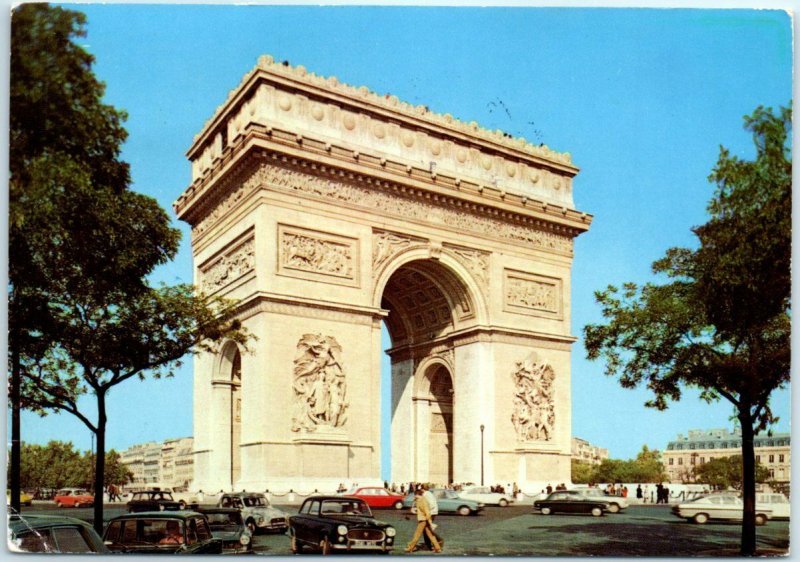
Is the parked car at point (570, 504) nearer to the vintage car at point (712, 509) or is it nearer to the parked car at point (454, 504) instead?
the parked car at point (454, 504)

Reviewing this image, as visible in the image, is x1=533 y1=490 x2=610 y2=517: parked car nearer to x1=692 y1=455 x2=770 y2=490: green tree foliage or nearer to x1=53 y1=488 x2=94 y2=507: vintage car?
x1=692 y1=455 x2=770 y2=490: green tree foliage

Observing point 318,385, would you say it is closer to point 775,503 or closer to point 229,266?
point 229,266

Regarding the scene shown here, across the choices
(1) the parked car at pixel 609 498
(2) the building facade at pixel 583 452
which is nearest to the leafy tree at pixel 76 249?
(1) the parked car at pixel 609 498

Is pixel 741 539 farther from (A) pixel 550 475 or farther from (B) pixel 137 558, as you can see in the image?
(A) pixel 550 475

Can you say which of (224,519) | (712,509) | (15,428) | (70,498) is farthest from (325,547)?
(712,509)

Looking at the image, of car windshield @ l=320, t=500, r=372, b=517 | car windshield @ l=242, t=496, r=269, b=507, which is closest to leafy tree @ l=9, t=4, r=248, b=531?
car windshield @ l=242, t=496, r=269, b=507

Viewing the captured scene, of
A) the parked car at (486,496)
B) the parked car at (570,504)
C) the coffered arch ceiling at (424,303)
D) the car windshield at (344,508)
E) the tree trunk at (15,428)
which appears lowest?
the parked car at (486,496)
